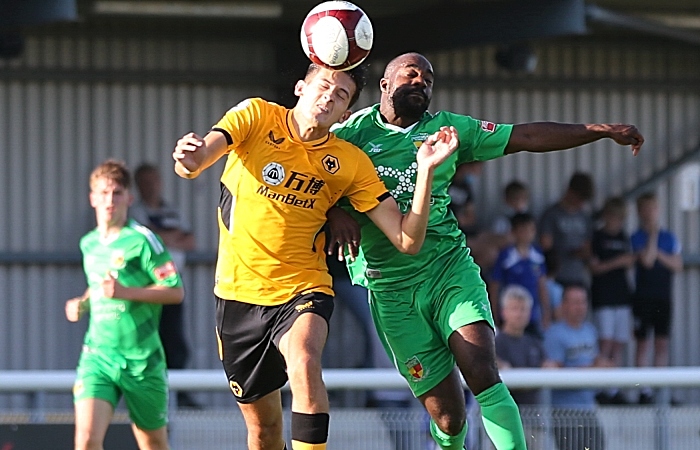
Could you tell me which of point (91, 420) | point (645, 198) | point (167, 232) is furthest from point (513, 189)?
point (91, 420)

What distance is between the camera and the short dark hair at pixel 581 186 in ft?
44.1

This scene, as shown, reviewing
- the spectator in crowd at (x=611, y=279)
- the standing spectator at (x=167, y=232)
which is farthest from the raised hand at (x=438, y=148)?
the spectator in crowd at (x=611, y=279)

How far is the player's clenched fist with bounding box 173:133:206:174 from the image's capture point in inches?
236

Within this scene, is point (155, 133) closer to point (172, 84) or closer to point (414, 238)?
point (172, 84)

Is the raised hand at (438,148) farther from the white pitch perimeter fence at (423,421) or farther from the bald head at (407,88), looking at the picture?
the white pitch perimeter fence at (423,421)

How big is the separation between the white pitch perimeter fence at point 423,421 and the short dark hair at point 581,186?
14.8ft

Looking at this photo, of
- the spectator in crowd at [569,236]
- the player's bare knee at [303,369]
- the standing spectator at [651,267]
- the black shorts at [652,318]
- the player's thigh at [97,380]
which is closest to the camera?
the player's bare knee at [303,369]

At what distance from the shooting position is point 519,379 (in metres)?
9.01

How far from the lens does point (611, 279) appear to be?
524 inches

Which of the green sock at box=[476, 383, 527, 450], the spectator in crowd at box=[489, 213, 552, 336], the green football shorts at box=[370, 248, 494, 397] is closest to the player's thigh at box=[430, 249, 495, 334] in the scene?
the green football shorts at box=[370, 248, 494, 397]

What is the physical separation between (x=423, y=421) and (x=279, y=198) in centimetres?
303

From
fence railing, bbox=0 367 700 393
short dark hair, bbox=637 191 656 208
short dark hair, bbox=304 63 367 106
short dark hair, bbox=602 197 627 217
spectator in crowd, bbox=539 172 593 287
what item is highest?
short dark hair, bbox=304 63 367 106

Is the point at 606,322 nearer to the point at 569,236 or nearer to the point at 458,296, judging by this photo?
the point at 569,236

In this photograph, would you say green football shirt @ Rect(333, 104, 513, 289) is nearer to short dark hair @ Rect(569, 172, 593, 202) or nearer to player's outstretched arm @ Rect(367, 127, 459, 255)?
player's outstretched arm @ Rect(367, 127, 459, 255)
